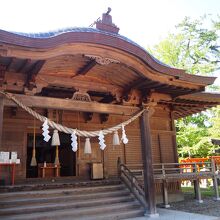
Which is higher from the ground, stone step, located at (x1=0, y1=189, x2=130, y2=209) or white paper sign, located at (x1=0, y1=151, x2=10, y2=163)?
white paper sign, located at (x1=0, y1=151, x2=10, y2=163)

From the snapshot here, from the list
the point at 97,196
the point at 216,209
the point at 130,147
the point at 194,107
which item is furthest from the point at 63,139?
the point at 216,209

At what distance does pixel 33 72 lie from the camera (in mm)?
6645

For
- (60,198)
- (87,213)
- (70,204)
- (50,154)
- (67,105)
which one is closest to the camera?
(67,105)

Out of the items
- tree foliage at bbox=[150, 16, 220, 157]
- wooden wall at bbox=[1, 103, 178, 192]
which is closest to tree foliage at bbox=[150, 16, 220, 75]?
tree foliage at bbox=[150, 16, 220, 157]

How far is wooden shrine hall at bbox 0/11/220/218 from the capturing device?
632 centimetres

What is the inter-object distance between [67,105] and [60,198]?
2.81 meters

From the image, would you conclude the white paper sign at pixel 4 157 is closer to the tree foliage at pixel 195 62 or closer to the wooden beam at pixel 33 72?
the wooden beam at pixel 33 72

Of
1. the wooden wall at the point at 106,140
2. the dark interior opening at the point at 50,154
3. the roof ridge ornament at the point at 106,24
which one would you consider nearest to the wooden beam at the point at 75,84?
the roof ridge ornament at the point at 106,24

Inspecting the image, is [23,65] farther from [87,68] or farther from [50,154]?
[50,154]

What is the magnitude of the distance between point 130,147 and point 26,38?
716cm

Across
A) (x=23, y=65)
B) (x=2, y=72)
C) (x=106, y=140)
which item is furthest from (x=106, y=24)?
(x=106, y=140)

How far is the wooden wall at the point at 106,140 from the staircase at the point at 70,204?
2.04 meters

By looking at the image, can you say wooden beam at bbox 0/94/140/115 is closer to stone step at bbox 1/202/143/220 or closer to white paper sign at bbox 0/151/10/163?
stone step at bbox 1/202/143/220

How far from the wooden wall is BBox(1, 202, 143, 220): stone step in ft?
9.49
